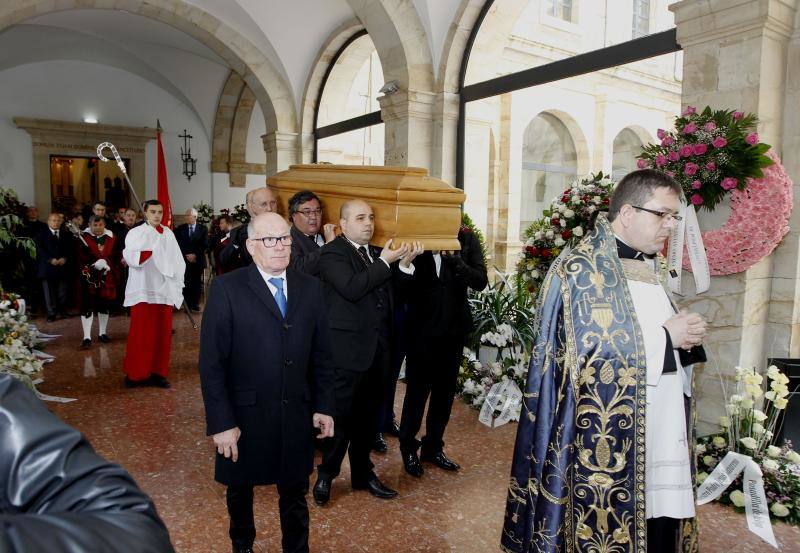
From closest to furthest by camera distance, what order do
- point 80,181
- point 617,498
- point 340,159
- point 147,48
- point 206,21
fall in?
point 617,498, point 206,21, point 340,159, point 147,48, point 80,181

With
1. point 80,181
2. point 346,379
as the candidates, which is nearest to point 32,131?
point 80,181

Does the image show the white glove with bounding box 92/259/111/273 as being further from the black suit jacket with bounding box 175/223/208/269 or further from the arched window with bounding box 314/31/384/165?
the arched window with bounding box 314/31/384/165

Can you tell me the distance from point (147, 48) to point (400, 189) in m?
12.2

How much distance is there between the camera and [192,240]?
925cm

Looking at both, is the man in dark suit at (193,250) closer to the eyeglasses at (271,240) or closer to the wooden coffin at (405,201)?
the wooden coffin at (405,201)

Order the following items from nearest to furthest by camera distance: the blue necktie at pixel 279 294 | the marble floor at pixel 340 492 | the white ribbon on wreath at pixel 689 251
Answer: the blue necktie at pixel 279 294 < the white ribbon on wreath at pixel 689 251 < the marble floor at pixel 340 492

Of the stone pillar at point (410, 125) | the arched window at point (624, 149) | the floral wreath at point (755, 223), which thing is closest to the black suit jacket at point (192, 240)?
the stone pillar at point (410, 125)

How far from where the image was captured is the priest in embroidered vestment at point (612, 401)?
1919 millimetres

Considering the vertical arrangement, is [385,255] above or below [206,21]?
below

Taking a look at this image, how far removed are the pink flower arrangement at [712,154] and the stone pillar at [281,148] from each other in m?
7.60

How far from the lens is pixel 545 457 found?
6.49 ft

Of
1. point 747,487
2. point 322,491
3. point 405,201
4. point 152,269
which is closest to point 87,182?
point 152,269

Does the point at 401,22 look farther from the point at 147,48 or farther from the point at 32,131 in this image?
the point at 32,131

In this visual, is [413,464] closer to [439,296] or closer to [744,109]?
[439,296]
